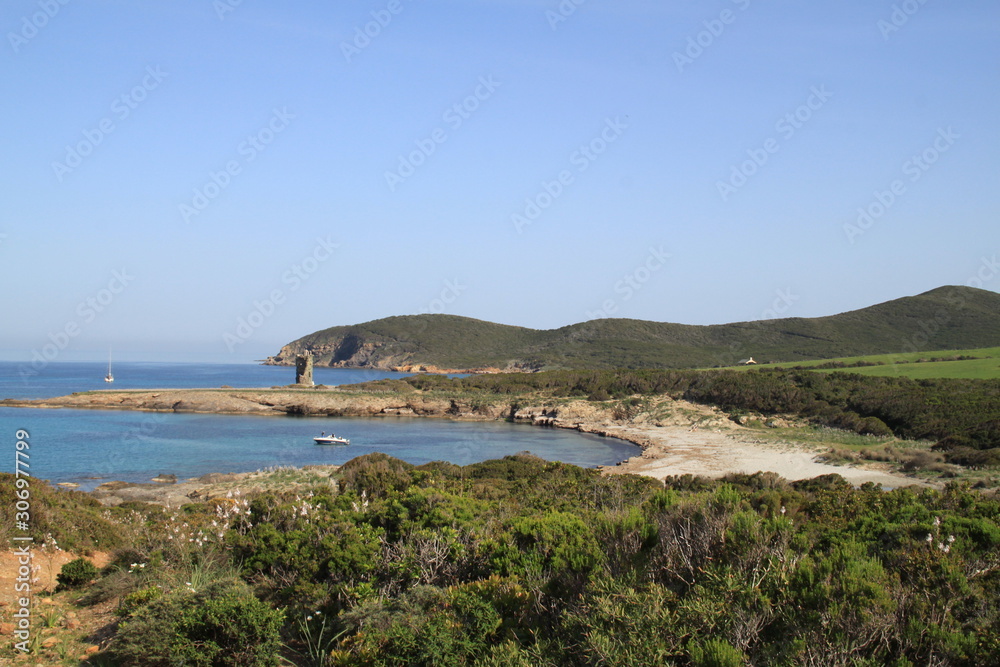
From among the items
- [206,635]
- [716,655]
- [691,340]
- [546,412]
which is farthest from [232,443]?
[691,340]

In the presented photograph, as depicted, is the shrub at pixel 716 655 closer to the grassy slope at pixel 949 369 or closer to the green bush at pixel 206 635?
the green bush at pixel 206 635

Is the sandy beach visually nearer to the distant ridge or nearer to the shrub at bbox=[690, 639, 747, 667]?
the shrub at bbox=[690, 639, 747, 667]

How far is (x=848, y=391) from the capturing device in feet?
152

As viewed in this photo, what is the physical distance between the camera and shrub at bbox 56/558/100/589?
952 cm

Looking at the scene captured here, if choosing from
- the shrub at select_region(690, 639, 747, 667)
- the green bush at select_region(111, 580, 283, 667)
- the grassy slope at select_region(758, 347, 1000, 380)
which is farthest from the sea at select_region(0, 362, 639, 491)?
the grassy slope at select_region(758, 347, 1000, 380)

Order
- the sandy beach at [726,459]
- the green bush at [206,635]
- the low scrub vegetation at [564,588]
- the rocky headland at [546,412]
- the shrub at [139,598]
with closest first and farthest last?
the low scrub vegetation at [564,588] → the green bush at [206,635] → the shrub at [139,598] → the sandy beach at [726,459] → the rocky headland at [546,412]

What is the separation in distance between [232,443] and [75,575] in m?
31.3

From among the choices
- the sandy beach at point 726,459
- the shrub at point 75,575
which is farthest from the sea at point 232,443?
the shrub at point 75,575

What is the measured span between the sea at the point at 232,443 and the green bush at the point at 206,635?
2069cm

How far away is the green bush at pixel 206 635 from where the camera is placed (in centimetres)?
625

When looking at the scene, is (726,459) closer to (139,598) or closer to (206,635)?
(139,598)

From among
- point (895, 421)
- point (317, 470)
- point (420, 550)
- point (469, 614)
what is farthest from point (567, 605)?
point (895, 421)

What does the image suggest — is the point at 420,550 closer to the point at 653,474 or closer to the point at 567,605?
the point at 567,605

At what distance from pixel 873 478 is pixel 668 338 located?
107 m
